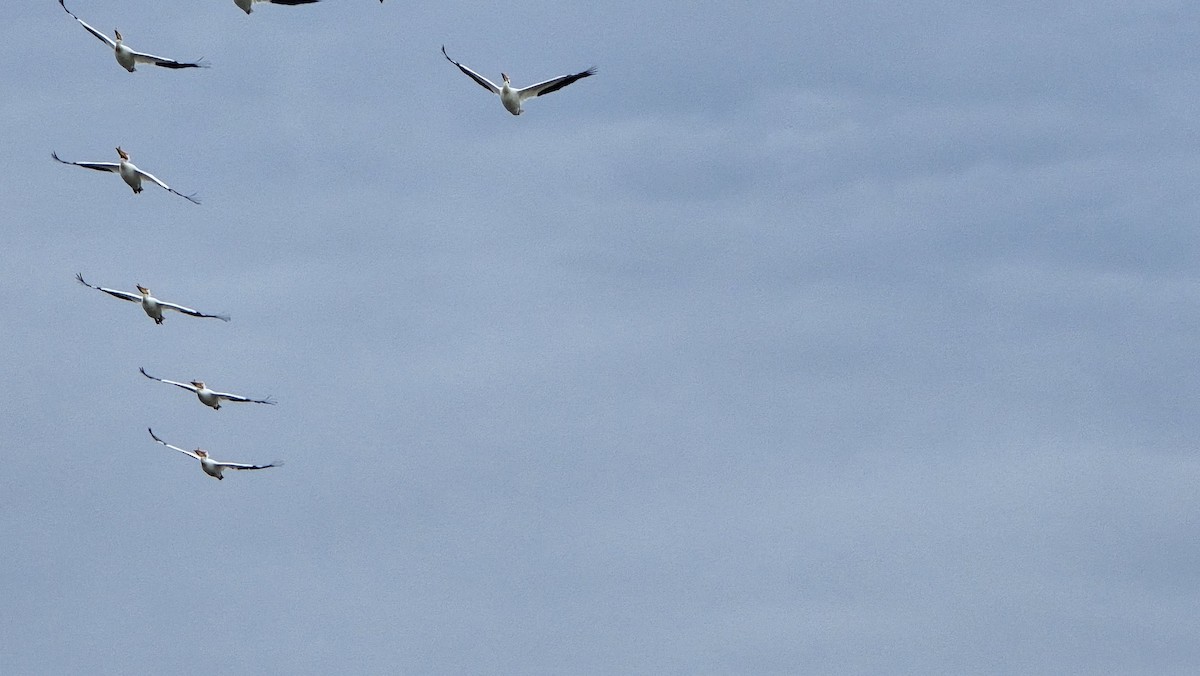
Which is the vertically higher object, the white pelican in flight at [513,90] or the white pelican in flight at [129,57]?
the white pelican in flight at [513,90]

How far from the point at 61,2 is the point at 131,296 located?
19.9 metres

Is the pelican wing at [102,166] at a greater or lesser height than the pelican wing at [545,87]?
lesser

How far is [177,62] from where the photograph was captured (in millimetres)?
115812

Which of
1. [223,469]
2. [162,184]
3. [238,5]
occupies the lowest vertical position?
[223,469]

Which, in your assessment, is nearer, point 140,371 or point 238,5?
point 238,5

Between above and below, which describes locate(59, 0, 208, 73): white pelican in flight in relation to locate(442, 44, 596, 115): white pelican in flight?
below

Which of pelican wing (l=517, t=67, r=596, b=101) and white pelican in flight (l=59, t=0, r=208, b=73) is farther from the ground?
pelican wing (l=517, t=67, r=596, b=101)

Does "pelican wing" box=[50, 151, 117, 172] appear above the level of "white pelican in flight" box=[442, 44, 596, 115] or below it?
below

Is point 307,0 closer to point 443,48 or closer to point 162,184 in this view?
point 443,48

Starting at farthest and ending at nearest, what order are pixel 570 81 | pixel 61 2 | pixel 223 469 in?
pixel 223 469 → pixel 570 81 → pixel 61 2

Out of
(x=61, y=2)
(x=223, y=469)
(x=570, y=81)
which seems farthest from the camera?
(x=223, y=469)

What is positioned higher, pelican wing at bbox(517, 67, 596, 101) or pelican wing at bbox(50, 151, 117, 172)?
pelican wing at bbox(517, 67, 596, 101)

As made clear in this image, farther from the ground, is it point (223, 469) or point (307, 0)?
point (307, 0)

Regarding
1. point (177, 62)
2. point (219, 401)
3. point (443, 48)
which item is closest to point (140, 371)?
point (219, 401)
